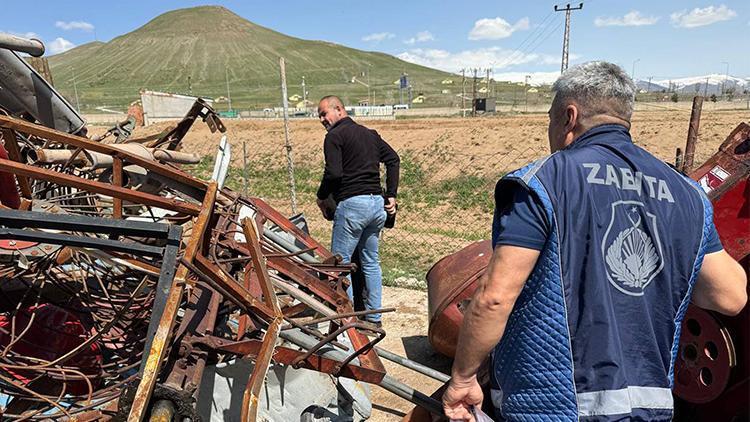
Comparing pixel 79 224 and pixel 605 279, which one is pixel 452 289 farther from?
pixel 79 224

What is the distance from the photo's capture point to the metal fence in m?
7.99

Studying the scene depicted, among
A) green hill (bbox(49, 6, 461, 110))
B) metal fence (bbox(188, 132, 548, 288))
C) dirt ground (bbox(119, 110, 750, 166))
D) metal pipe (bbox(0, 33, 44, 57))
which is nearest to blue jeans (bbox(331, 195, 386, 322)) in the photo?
metal fence (bbox(188, 132, 548, 288))

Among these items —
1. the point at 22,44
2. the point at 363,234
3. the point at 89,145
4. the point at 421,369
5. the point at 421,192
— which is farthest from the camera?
the point at 421,192

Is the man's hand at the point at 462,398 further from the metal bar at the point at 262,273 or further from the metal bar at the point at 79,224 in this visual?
the metal bar at the point at 79,224

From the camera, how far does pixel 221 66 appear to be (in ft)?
366

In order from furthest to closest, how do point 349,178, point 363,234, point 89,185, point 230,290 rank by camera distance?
1. point 363,234
2. point 349,178
3. point 89,185
4. point 230,290

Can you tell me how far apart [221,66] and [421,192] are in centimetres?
10787

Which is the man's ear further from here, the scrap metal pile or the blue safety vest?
the scrap metal pile

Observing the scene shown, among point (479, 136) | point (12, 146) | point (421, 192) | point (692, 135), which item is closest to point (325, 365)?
point (12, 146)

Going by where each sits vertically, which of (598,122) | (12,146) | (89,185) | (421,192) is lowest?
(421,192)

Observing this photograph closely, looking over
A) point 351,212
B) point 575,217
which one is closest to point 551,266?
point 575,217

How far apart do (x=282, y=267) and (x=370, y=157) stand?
1676 mm

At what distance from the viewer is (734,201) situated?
7.27 feet

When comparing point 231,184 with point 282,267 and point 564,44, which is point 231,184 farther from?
point 564,44
